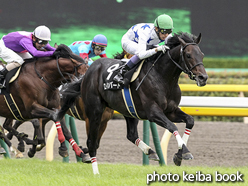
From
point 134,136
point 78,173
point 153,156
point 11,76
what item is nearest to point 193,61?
point 153,156

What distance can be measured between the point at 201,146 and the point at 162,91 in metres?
2.72

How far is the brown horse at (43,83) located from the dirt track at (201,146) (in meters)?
1.20

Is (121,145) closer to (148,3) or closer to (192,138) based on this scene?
(192,138)

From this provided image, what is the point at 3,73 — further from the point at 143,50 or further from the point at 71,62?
the point at 143,50

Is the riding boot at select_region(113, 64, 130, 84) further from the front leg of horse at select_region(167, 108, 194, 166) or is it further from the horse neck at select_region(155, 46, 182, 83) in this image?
the front leg of horse at select_region(167, 108, 194, 166)

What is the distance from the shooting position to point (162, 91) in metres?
4.32

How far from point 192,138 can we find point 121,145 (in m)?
1.27

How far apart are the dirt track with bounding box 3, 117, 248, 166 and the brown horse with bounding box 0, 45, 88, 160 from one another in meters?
1.20

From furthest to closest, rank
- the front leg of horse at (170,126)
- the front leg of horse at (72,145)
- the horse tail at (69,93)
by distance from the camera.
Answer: the horse tail at (69,93) < the front leg of horse at (72,145) < the front leg of horse at (170,126)

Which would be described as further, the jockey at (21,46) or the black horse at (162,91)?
the jockey at (21,46)

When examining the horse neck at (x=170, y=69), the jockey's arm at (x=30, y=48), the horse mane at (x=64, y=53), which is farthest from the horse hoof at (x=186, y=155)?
the jockey's arm at (x=30, y=48)

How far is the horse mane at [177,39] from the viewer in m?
4.28

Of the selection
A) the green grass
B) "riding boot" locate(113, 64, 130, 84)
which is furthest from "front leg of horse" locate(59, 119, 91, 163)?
"riding boot" locate(113, 64, 130, 84)

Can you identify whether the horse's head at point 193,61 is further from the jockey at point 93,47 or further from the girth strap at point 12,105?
the girth strap at point 12,105
